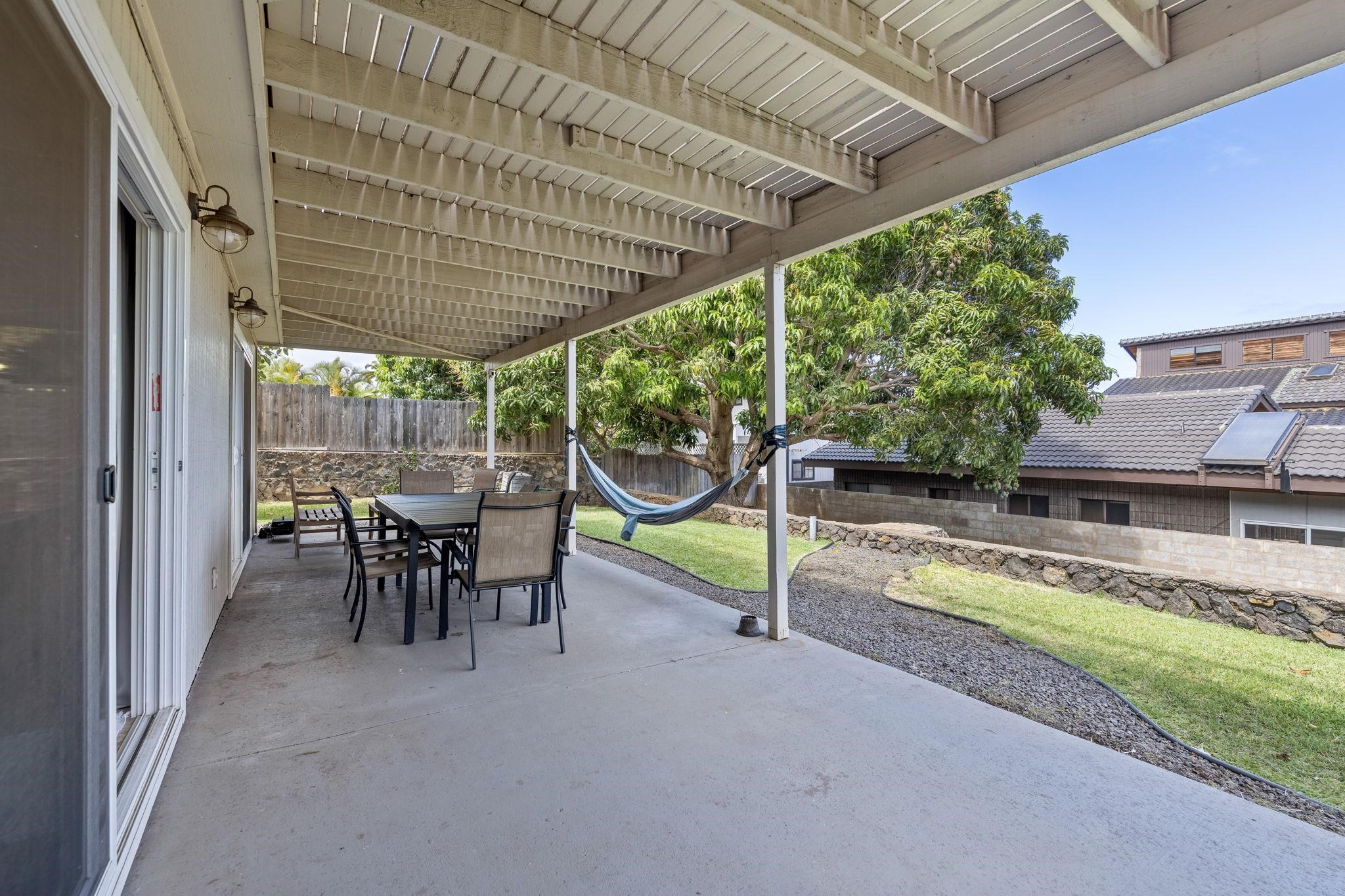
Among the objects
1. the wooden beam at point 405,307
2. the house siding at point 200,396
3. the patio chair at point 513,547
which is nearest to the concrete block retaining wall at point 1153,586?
the patio chair at point 513,547

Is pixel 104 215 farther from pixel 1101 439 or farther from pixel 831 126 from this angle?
pixel 1101 439

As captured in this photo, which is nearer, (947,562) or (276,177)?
(276,177)

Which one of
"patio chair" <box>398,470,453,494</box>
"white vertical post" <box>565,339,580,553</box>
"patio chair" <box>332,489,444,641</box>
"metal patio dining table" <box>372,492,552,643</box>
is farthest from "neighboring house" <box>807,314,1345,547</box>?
"patio chair" <box>332,489,444,641</box>

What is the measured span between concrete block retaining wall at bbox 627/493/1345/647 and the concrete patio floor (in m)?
3.13

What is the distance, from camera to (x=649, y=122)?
100 inches

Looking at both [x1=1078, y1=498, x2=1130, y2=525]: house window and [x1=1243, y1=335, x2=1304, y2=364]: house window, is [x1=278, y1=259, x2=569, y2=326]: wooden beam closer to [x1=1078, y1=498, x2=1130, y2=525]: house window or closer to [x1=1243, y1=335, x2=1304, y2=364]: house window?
[x1=1078, y1=498, x2=1130, y2=525]: house window

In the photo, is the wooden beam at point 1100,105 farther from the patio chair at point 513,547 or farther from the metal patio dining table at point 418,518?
the metal patio dining table at point 418,518

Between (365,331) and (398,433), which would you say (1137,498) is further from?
(398,433)

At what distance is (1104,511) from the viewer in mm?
8109

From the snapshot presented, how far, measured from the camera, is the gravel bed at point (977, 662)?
205 cm

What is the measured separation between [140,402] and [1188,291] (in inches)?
808

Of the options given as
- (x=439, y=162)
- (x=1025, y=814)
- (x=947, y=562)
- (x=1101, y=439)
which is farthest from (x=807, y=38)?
(x=1101, y=439)

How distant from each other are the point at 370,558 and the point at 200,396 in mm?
1205

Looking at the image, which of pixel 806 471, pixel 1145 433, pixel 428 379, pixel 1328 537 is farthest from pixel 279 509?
pixel 1328 537
